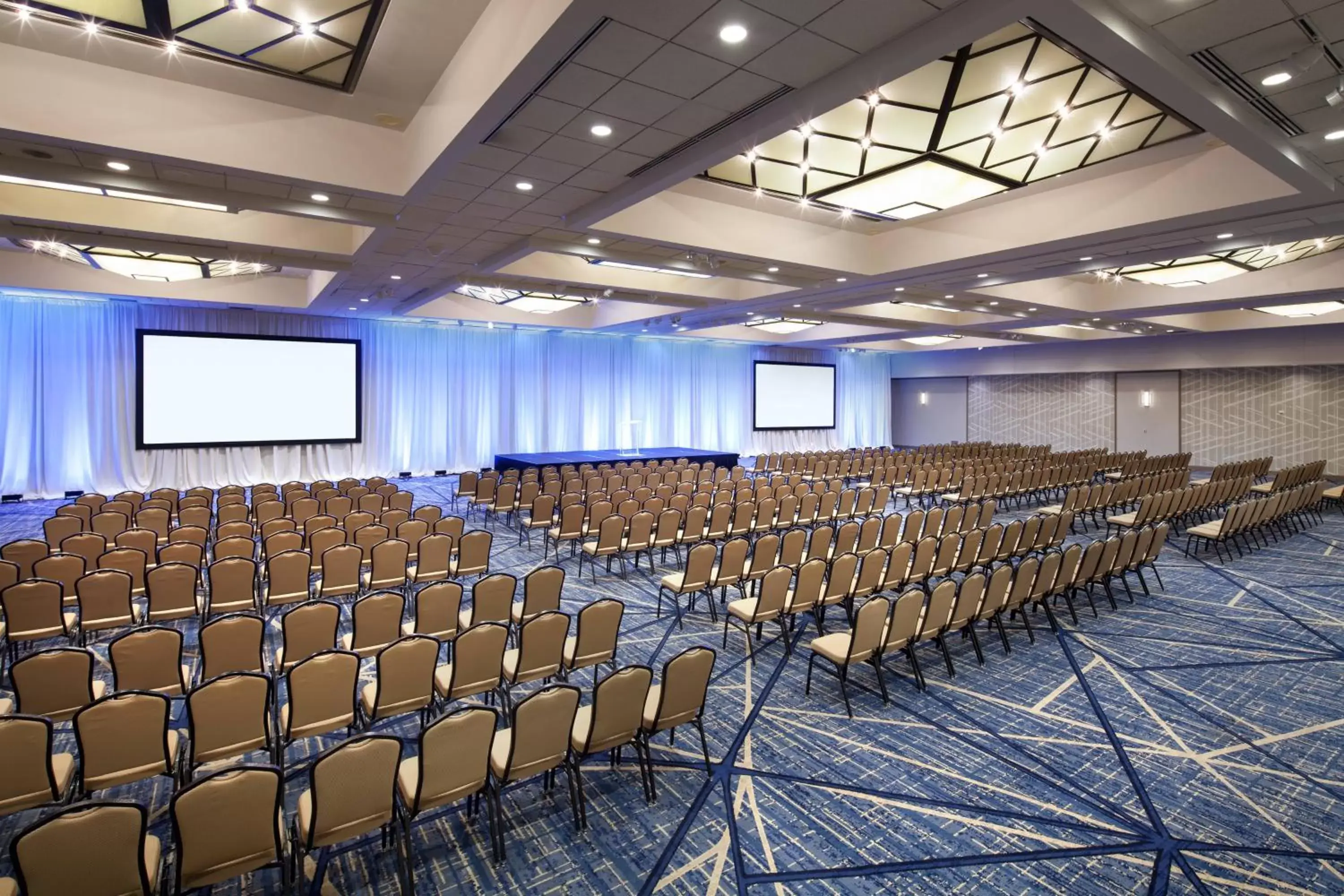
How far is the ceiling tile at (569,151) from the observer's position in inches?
201

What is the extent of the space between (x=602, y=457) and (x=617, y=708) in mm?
13136

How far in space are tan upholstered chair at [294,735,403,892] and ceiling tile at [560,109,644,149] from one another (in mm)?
4098

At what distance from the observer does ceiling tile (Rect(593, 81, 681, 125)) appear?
423cm

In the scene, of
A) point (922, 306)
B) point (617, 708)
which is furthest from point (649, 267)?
point (922, 306)

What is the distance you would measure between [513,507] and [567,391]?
30.5ft

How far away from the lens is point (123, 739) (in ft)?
10.7

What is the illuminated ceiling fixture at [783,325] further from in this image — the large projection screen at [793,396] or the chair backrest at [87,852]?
the chair backrest at [87,852]

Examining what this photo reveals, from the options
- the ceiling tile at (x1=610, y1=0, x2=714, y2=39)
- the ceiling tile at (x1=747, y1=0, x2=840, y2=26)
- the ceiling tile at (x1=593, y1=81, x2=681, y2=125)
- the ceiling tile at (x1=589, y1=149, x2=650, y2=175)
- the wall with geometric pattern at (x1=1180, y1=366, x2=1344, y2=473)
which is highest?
the ceiling tile at (x1=589, y1=149, x2=650, y2=175)

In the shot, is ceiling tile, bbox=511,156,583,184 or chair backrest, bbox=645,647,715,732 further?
ceiling tile, bbox=511,156,583,184

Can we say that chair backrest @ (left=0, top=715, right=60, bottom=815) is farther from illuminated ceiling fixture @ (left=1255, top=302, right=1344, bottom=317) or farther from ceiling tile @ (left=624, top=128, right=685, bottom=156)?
illuminated ceiling fixture @ (left=1255, top=302, right=1344, bottom=317)

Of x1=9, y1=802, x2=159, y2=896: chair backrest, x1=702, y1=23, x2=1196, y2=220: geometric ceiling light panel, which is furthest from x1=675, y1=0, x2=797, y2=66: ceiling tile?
x1=9, y1=802, x2=159, y2=896: chair backrest

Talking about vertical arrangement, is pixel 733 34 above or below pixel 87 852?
above

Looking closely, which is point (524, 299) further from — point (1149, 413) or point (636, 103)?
point (1149, 413)

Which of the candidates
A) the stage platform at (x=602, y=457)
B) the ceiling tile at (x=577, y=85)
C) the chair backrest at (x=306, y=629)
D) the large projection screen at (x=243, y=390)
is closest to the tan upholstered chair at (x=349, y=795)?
the chair backrest at (x=306, y=629)
